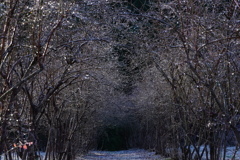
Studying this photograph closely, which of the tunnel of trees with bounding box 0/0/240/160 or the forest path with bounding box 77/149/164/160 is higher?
the tunnel of trees with bounding box 0/0/240/160

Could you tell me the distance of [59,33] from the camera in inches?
329

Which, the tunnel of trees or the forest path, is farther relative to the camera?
the forest path

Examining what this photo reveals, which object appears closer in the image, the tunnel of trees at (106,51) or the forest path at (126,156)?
the tunnel of trees at (106,51)

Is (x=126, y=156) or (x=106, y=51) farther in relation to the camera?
(x=126, y=156)

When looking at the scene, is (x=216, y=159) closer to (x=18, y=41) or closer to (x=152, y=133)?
(x=18, y=41)

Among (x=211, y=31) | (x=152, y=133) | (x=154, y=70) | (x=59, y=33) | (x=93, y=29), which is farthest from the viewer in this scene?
(x=152, y=133)

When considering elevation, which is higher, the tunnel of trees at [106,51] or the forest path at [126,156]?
the tunnel of trees at [106,51]

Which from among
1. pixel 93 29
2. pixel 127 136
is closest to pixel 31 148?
pixel 93 29

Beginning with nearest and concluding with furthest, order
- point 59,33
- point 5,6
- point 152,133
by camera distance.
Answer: point 5,6 → point 59,33 → point 152,133

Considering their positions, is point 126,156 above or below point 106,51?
below

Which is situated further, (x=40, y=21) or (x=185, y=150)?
(x=185, y=150)

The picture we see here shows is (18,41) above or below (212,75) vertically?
above

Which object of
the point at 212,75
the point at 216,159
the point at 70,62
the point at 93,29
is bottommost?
the point at 216,159

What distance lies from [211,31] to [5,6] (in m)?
3.59
